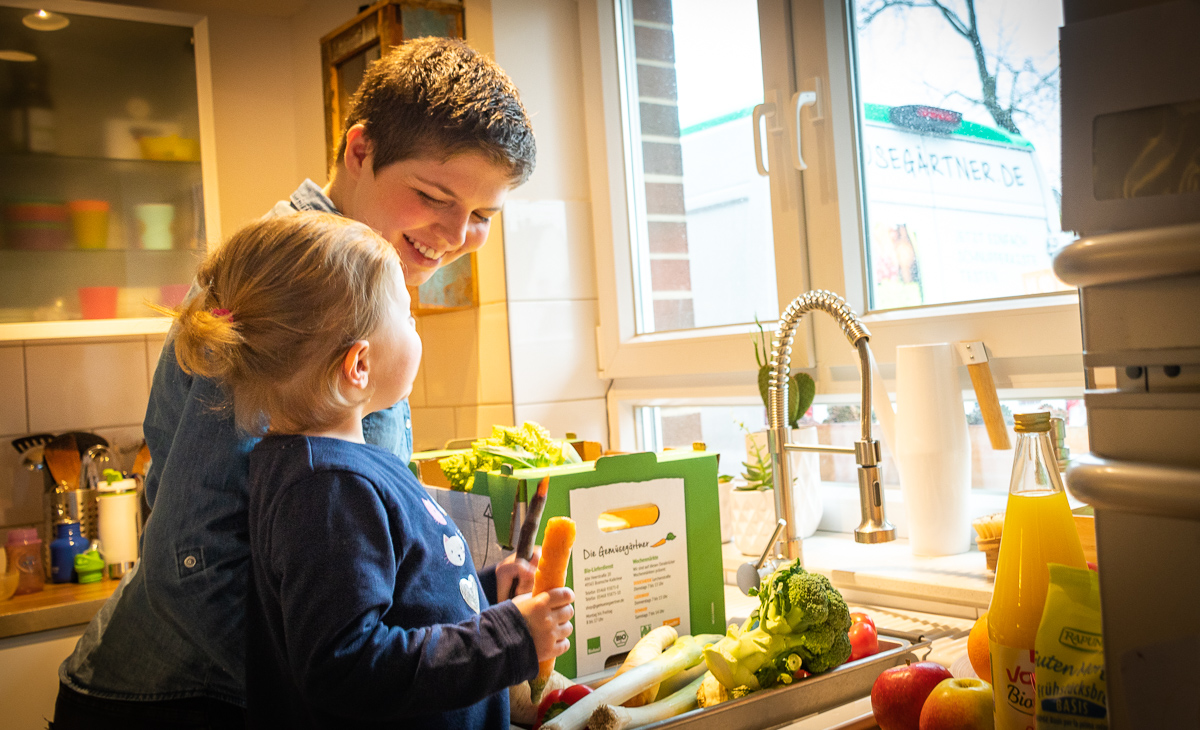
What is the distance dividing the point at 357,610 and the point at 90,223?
196 centimetres

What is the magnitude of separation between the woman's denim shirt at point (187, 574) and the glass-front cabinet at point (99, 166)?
1.45 m

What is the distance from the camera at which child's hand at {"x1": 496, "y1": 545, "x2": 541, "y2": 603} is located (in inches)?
41.3

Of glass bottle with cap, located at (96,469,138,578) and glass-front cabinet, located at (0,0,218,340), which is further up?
glass-front cabinet, located at (0,0,218,340)

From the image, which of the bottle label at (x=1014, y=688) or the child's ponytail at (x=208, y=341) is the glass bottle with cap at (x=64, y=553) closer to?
the child's ponytail at (x=208, y=341)

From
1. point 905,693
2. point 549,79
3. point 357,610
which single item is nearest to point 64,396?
point 549,79

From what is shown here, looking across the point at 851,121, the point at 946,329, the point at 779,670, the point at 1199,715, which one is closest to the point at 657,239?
the point at 851,121

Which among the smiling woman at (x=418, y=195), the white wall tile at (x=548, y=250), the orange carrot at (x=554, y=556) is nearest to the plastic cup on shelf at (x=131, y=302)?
the white wall tile at (x=548, y=250)

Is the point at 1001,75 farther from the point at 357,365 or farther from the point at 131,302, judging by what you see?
the point at 131,302

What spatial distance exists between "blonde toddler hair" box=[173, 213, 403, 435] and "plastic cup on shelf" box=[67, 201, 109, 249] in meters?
1.68

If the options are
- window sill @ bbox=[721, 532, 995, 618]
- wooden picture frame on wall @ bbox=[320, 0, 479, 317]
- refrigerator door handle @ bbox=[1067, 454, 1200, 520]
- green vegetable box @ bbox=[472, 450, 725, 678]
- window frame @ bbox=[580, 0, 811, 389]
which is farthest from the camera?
window frame @ bbox=[580, 0, 811, 389]

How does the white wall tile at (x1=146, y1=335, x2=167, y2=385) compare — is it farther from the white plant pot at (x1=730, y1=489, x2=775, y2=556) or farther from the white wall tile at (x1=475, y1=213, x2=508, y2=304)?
the white plant pot at (x1=730, y1=489, x2=775, y2=556)

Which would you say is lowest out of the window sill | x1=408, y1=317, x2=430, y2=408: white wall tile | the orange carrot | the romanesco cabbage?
the window sill

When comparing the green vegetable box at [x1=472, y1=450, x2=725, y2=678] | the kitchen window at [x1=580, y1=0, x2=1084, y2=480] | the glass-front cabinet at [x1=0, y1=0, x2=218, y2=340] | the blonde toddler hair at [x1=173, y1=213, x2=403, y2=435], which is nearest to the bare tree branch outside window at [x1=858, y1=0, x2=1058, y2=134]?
the kitchen window at [x1=580, y1=0, x2=1084, y2=480]

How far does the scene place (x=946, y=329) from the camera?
4.91 feet
